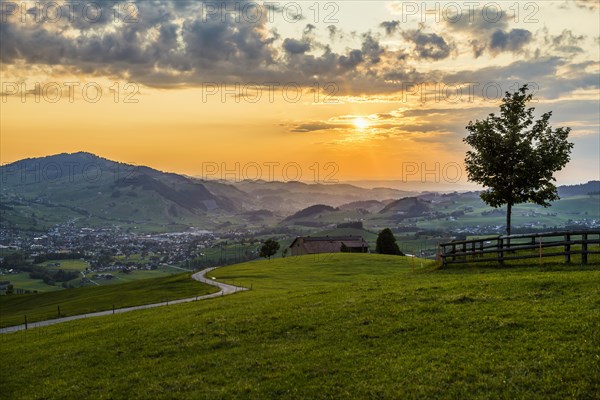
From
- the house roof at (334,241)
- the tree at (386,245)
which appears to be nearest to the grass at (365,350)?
the tree at (386,245)

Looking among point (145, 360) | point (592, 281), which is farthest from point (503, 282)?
point (145, 360)

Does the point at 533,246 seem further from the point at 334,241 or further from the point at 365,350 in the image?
the point at 334,241

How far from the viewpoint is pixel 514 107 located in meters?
49.7

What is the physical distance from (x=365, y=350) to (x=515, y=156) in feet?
117

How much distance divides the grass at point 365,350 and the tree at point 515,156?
15972 millimetres

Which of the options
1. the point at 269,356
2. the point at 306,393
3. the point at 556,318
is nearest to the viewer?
the point at 306,393

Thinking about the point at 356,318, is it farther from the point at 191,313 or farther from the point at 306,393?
the point at 191,313

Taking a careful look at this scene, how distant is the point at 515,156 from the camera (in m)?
47.8

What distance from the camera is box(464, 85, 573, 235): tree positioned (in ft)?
154

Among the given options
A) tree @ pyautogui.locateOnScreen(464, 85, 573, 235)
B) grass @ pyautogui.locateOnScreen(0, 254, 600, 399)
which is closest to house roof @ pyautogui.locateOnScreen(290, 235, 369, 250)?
tree @ pyautogui.locateOnScreen(464, 85, 573, 235)

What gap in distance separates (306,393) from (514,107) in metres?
43.7

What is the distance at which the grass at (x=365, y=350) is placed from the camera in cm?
1662

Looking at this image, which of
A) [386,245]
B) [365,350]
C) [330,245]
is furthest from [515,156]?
[330,245]

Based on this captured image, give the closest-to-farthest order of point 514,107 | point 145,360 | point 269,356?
point 269,356
point 145,360
point 514,107
